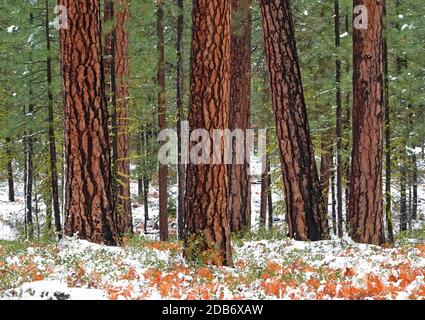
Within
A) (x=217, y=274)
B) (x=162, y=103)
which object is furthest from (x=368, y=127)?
(x=162, y=103)

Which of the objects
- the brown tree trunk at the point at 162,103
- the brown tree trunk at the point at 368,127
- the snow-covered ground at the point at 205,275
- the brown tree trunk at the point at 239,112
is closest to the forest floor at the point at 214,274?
the snow-covered ground at the point at 205,275

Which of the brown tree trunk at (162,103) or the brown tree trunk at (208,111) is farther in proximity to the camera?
the brown tree trunk at (162,103)

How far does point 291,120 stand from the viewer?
1034 cm

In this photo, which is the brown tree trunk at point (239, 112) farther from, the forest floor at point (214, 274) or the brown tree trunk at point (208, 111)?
the brown tree trunk at point (208, 111)

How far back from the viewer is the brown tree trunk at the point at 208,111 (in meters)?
7.27

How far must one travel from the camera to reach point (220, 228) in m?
7.45

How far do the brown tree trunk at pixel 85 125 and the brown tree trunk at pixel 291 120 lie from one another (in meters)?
3.65

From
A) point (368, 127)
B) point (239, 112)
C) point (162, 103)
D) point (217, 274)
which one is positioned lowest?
point (217, 274)

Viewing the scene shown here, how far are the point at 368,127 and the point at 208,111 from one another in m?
4.70

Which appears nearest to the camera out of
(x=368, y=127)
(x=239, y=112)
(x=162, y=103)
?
(x=368, y=127)

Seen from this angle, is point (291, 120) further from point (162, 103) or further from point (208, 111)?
point (162, 103)

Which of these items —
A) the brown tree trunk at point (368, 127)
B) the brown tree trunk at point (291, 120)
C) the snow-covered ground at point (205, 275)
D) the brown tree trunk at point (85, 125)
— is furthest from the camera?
the brown tree trunk at point (368, 127)

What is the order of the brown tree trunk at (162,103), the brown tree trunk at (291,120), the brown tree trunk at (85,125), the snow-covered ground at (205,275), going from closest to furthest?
1. the snow-covered ground at (205,275)
2. the brown tree trunk at (85,125)
3. the brown tree trunk at (291,120)
4. the brown tree trunk at (162,103)
